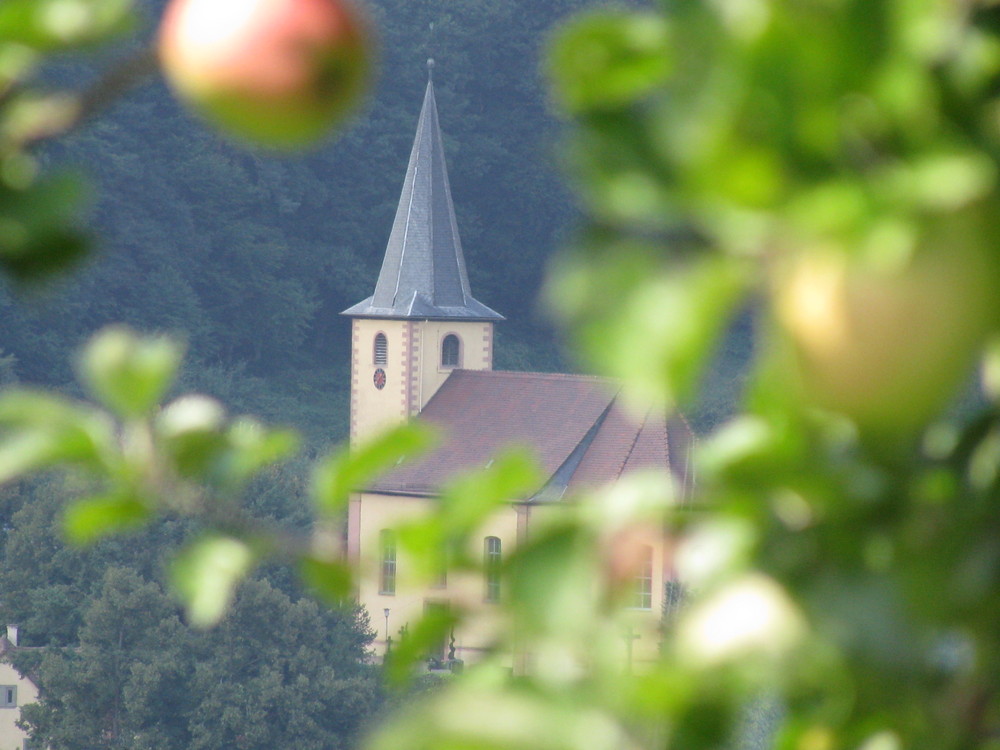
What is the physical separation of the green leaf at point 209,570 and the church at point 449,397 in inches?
677

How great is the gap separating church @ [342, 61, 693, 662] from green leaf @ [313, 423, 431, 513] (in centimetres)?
1720

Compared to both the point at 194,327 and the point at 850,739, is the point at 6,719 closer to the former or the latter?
the point at 194,327

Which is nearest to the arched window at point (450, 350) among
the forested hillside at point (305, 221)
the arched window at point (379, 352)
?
the arched window at point (379, 352)

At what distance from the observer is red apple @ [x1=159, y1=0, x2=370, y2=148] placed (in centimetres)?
36

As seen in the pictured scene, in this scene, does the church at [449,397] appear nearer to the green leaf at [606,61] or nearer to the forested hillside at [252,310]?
the forested hillside at [252,310]

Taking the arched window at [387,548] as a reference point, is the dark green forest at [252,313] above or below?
above

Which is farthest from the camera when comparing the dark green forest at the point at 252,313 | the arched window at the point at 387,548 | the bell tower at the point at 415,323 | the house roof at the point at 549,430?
the bell tower at the point at 415,323

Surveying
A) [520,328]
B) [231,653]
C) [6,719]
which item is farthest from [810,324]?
[520,328]

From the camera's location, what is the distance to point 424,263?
19.5m

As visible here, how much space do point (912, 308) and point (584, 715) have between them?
8 centimetres

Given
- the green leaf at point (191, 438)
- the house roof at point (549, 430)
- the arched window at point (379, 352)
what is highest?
the arched window at point (379, 352)

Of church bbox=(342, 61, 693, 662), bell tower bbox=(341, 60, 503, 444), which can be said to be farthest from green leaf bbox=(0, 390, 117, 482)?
bell tower bbox=(341, 60, 503, 444)

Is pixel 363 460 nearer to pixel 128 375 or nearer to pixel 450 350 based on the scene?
pixel 128 375

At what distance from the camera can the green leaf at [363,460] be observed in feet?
1.20
